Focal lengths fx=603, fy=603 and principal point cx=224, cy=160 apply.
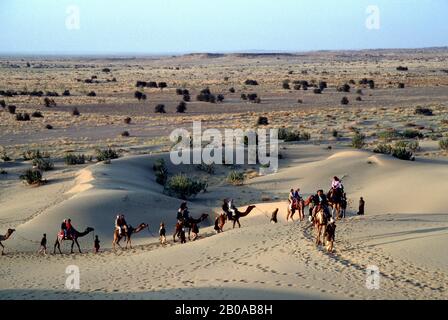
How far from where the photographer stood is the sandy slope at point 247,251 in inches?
480

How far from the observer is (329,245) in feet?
47.6

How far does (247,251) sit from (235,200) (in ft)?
30.7

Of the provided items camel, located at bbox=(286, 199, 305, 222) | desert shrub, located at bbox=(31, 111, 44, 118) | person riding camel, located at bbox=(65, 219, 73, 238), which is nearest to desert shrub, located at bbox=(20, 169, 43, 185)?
person riding camel, located at bbox=(65, 219, 73, 238)

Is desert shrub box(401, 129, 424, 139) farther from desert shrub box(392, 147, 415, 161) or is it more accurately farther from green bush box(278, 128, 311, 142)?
desert shrub box(392, 147, 415, 161)

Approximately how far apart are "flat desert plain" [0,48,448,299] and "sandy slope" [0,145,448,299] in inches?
2.1

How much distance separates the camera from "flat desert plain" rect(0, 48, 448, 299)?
12773 millimetres

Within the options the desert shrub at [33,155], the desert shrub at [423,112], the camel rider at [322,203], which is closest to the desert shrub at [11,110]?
the desert shrub at [33,155]

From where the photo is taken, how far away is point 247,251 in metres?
15.2

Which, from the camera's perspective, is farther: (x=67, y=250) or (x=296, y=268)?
(x=67, y=250)

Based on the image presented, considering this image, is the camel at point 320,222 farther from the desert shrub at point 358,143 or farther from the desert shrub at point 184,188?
the desert shrub at point 358,143
